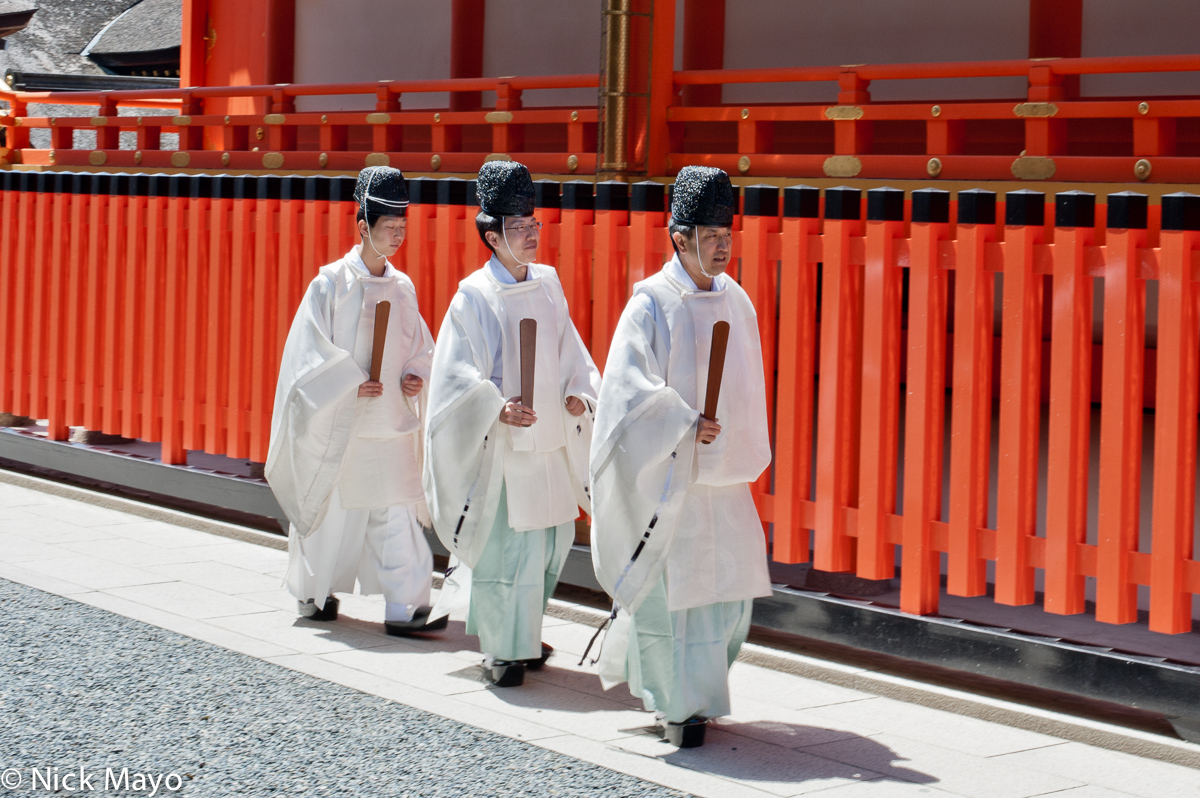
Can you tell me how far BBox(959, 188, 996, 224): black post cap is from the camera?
16.9ft

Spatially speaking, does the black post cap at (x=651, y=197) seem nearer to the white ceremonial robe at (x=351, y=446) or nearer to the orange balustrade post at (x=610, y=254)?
the orange balustrade post at (x=610, y=254)

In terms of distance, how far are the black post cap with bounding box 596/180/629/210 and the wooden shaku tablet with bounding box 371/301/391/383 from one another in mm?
1109

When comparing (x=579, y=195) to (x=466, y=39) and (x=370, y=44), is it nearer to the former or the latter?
(x=466, y=39)

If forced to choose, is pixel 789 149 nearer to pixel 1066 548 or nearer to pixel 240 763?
pixel 1066 548

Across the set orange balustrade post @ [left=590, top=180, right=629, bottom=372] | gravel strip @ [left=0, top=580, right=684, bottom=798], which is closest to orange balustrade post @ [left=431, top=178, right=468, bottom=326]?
orange balustrade post @ [left=590, top=180, right=629, bottom=372]

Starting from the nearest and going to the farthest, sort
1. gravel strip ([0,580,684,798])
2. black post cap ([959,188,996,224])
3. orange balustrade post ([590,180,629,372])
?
1. gravel strip ([0,580,684,798])
2. black post cap ([959,188,996,224])
3. orange balustrade post ([590,180,629,372])

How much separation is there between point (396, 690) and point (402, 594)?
3.23 feet

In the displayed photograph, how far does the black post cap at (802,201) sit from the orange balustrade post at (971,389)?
653mm

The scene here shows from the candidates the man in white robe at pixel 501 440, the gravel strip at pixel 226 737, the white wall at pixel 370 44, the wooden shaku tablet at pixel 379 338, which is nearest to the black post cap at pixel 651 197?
the man in white robe at pixel 501 440

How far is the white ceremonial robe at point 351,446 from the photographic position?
607 cm

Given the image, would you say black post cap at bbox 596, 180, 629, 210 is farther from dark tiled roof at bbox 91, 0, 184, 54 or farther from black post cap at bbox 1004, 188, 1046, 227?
dark tiled roof at bbox 91, 0, 184, 54

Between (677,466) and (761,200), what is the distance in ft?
5.71

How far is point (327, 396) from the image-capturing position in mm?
6023

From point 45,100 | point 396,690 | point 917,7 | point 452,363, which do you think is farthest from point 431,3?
point 396,690
